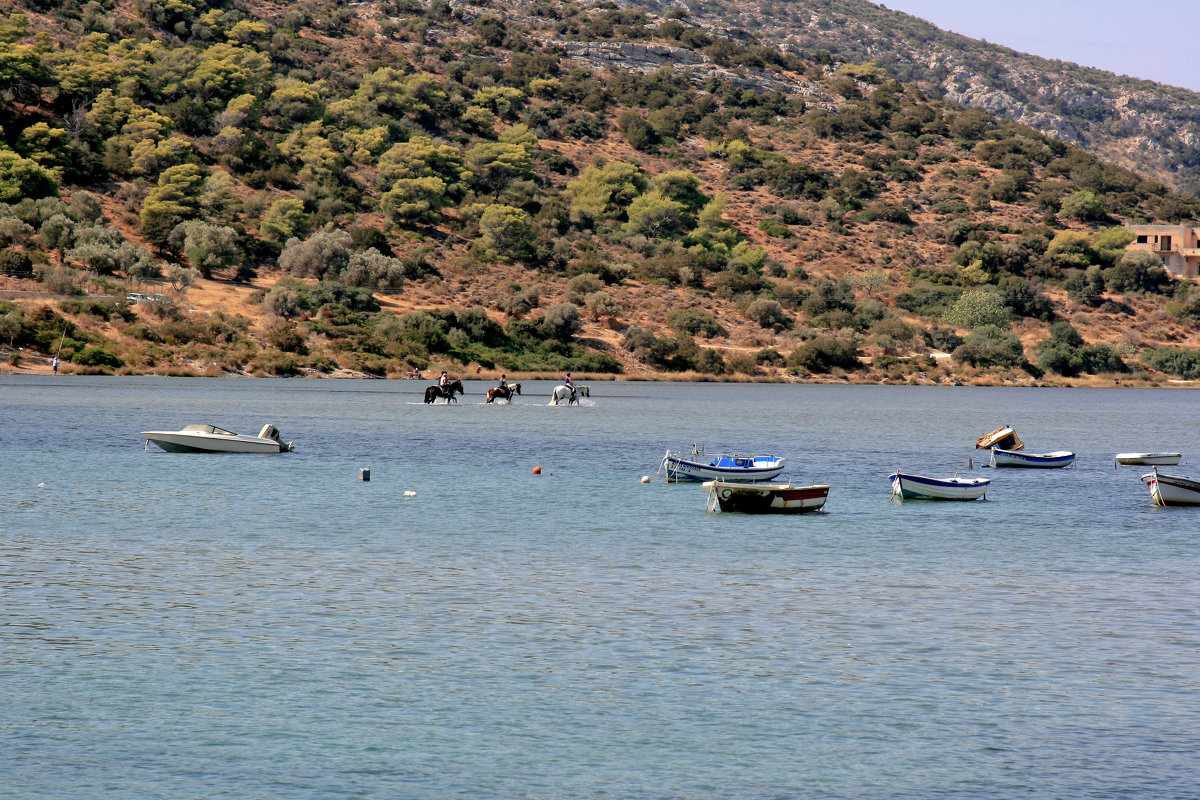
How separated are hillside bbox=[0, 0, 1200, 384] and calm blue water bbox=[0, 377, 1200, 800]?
68980 millimetres

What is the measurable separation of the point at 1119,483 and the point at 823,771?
40.2 m

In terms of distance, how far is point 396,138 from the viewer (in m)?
166

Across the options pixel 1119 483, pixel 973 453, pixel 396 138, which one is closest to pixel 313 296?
→ pixel 396 138

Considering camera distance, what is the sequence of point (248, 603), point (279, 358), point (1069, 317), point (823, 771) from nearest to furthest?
point (823, 771)
point (248, 603)
point (279, 358)
point (1069, 317)

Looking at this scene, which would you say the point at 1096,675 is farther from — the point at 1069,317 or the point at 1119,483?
the point at 1069,317

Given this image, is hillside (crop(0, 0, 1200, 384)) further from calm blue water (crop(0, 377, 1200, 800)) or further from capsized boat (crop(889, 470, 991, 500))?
capsized boat (crop(889, 470, 991, 500))

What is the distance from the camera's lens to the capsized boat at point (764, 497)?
38.6 meters

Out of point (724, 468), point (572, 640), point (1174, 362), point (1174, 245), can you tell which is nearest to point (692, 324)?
point (1174, 362)

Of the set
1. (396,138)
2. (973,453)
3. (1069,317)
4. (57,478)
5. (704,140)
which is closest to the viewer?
(57,478)

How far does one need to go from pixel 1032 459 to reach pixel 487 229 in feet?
319

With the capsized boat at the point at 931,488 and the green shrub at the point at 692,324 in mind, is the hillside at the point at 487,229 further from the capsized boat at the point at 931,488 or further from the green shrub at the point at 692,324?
the capsized boat at the point at 931,488

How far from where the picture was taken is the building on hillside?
555 feet

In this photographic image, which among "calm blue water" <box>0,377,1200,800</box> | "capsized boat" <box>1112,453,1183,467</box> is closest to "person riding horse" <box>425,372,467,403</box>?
"calm blue water" <box>0,377,1200,800</box>

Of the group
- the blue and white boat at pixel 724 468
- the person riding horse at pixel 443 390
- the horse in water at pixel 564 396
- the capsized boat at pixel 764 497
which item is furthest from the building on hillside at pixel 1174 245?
the capsized boat at pixel 764 497
